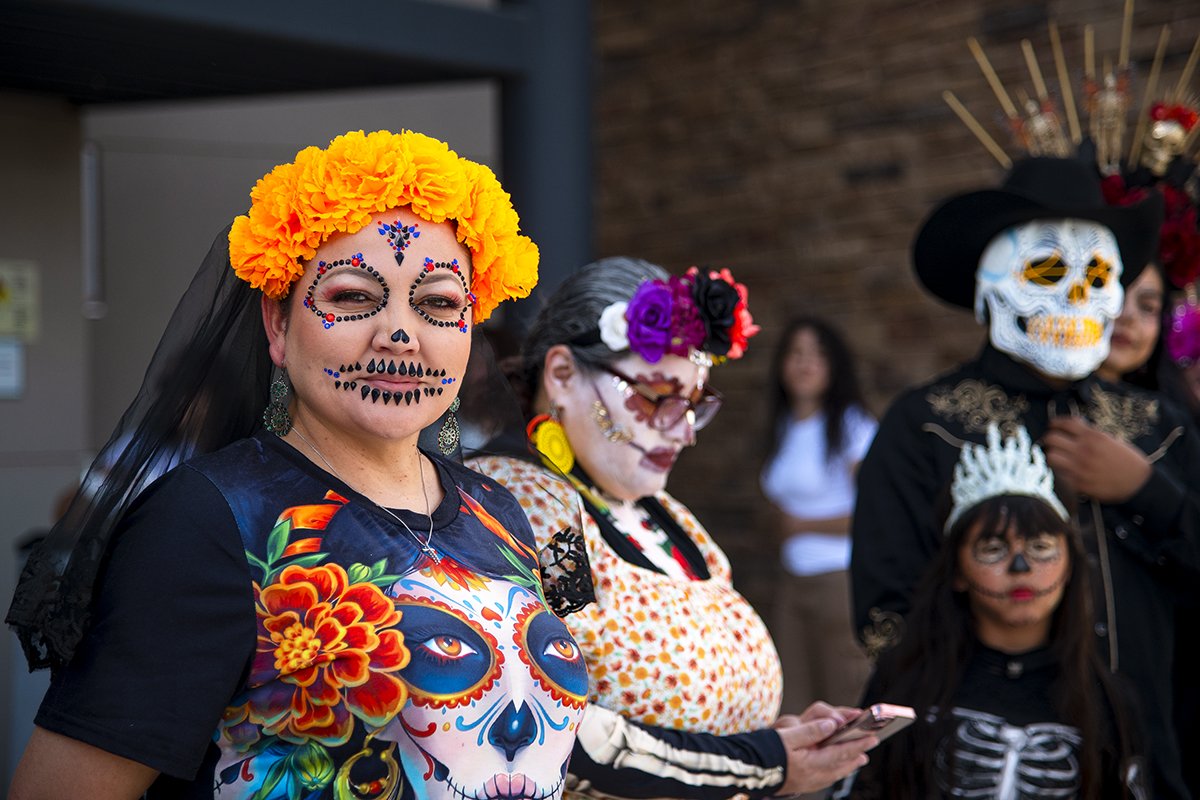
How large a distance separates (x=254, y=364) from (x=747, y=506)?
4986mm

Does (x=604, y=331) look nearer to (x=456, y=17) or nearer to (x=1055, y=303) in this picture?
(x=1055, y=303)

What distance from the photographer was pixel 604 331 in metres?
2.39

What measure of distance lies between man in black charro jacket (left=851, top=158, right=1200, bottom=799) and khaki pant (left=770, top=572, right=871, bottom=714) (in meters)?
1.90

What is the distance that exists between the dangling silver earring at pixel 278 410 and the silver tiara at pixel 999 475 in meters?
1.72

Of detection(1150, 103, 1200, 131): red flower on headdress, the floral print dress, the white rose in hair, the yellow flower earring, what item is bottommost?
the floral print dress

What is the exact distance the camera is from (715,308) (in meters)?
2.36

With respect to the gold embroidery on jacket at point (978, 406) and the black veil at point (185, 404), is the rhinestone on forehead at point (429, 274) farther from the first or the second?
the gold embroidery on jacket at point (978, 406)

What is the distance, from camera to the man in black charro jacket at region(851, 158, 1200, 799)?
309 cm

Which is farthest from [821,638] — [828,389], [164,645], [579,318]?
[164,645]

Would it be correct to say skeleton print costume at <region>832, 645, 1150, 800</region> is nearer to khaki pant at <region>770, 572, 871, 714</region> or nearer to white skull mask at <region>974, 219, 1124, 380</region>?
white skull mask at <region>974, 219, 1124, 380</region>

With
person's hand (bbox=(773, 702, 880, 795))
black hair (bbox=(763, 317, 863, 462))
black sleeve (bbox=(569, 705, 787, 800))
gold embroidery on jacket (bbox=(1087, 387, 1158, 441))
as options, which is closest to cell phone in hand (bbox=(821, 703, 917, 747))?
person's hand (bbox=(773, 702, 880, 795))

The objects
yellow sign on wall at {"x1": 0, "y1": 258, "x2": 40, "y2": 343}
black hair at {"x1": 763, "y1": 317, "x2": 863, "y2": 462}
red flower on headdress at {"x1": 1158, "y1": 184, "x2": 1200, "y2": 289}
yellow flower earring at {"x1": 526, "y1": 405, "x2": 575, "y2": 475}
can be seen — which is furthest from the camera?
black hair at {"x1": 763, "y1": 317, "x2": 863, "y2": 462}

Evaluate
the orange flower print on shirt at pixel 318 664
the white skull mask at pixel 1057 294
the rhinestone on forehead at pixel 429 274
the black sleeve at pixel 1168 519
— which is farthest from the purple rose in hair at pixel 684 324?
the black sleeve at pixel 1168 519

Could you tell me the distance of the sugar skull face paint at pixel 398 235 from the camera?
1689 millimetres
